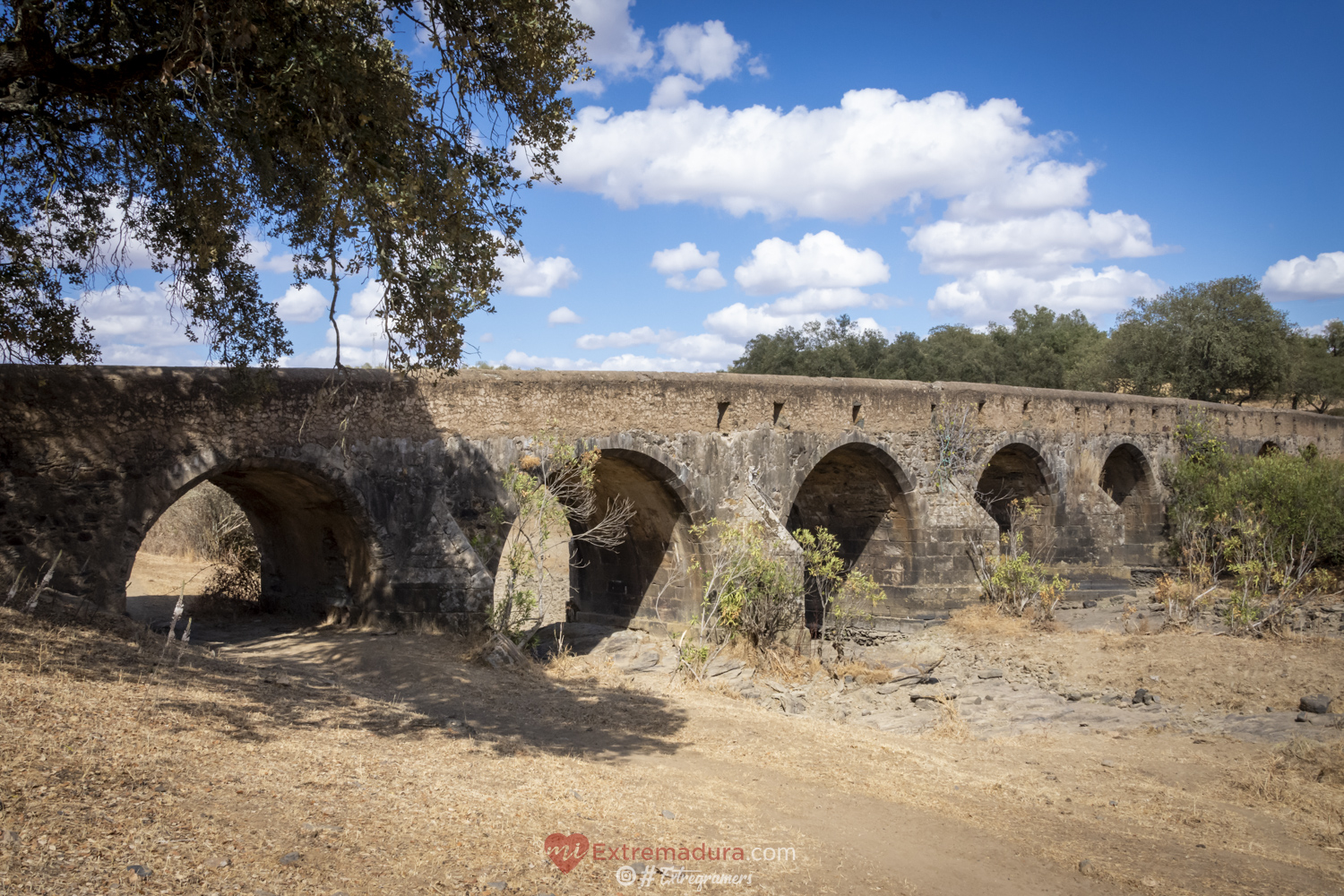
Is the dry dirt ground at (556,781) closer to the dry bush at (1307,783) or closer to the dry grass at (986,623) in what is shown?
the dry bush at (1307,783)

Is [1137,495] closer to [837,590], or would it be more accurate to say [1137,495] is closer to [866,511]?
[866,511]

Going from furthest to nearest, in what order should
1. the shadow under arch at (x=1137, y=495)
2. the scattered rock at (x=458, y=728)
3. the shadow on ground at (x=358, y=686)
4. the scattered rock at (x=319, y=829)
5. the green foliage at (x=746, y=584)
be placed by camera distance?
the shadow under arch at (x=1137, y=495), the green foliage at (x=746, y=584), the scattered rock at (x=458, y=728), the shadow on ground at (x=358, y=686), the scattered rock at (x=319, y=829)

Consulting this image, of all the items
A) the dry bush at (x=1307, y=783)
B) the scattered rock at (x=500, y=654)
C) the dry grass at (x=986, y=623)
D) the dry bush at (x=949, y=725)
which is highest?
the scattered rock at (x=500, y=654)

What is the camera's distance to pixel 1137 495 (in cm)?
2048

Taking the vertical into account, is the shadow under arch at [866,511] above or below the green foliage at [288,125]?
below

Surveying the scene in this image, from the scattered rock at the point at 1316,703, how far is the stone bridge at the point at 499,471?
566cm

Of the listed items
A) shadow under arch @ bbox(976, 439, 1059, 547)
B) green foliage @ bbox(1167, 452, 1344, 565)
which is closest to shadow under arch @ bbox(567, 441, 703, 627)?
shadow under arch @ bbox(976, 439, 1059, 547)

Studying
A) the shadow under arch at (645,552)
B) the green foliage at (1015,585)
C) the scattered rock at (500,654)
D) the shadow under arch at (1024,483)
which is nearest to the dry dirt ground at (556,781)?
the scattered rock at (500,654)

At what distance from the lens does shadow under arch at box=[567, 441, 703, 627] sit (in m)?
12.3

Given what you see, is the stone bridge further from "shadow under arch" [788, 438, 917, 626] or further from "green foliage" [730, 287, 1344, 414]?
"green foliage" [730, 287, 1344, 414]

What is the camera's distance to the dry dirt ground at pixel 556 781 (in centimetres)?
394

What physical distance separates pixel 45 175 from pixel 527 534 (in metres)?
5.59

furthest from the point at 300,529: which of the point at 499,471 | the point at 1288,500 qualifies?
the point at 1288,500

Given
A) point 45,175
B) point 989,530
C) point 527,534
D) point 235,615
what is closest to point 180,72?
point 45,175
